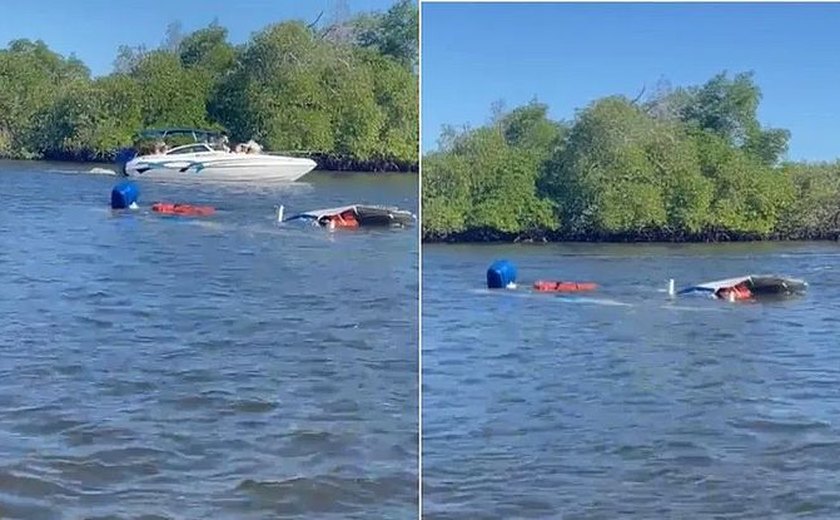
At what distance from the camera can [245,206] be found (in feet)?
14.7

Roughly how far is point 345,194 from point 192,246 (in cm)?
61

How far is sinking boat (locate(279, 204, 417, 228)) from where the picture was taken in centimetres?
437

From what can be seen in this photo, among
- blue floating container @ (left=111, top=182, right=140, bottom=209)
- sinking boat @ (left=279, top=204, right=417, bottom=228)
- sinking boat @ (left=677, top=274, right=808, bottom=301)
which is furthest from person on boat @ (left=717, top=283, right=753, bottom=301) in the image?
blue floating container @ (left=111, top=182, right=140, bottom=209)

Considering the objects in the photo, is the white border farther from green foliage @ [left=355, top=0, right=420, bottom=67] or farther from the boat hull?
the boat hull

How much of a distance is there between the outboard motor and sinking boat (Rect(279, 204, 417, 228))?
0.63m

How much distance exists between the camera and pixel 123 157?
4.51 m

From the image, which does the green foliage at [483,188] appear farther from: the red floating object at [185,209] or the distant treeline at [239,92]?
the red floating object at [185,209]

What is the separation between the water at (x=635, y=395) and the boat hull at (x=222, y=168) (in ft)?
2.27

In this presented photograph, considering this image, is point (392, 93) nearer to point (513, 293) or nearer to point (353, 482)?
point (513, 293)

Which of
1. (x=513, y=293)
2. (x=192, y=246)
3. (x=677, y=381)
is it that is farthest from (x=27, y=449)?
(x=677, y=381)

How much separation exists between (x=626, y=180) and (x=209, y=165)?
158cm

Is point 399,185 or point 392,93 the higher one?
point 392,93

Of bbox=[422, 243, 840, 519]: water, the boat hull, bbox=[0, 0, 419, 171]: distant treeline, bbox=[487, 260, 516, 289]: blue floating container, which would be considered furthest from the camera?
the boat hull

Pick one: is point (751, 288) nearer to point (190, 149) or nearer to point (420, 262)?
point (420, 262)
